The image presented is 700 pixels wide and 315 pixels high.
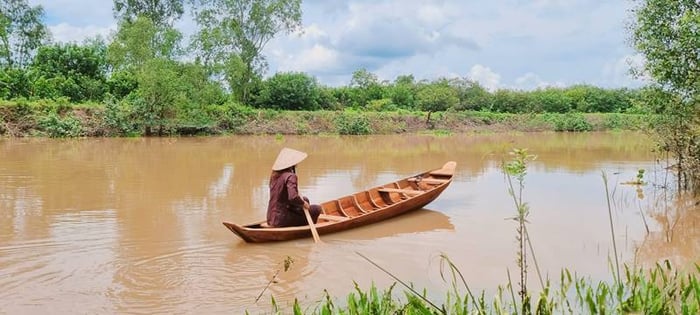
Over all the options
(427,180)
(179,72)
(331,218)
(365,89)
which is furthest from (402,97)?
(331,218)

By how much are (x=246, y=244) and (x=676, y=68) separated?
7.63m

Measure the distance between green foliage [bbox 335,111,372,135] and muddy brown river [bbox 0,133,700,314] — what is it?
1659 centimetres

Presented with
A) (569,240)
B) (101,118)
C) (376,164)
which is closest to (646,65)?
(569,240)

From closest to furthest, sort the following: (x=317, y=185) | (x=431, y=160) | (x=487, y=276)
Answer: (x=487, y=276)
(x=317, y=185)
(x=431, y=160)

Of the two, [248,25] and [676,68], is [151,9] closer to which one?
[248,25]

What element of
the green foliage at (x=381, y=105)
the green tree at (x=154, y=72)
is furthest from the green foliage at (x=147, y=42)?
the green foliage at (x=381, y=105)

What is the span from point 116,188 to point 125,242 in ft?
15.9

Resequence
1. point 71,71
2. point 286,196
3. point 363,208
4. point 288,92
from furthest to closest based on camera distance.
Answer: point 288,92, point 71,71, point 363,208, point 286,196

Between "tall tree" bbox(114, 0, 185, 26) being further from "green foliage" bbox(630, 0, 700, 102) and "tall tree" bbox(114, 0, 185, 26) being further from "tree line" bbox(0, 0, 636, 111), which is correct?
"green foliage" bbox(630, 0, 700, 102)

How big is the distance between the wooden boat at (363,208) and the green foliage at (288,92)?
961 inches

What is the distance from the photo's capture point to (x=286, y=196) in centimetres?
747

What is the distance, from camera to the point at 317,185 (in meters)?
12.7

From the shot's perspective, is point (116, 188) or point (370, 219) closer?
point (370, 219)

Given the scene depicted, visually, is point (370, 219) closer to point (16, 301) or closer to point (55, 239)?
point (55, 239)
